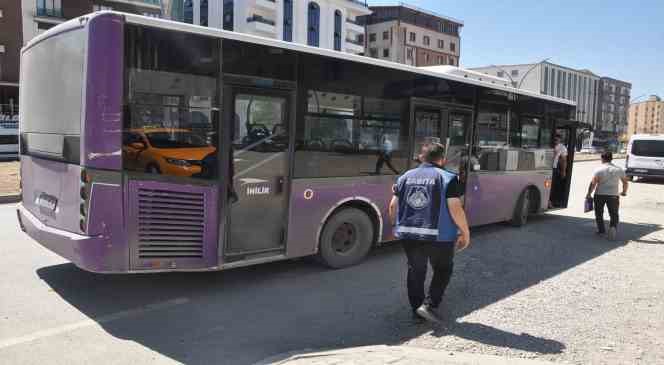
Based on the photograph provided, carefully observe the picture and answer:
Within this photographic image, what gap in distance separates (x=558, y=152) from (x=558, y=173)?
63 cm

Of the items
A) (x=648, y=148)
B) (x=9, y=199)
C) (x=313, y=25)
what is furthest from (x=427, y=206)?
(x=313, y=25)

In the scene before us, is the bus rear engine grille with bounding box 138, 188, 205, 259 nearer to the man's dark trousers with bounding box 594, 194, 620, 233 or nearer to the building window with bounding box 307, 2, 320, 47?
the man's dark trousers with bounding box 594, 194, 620, 233

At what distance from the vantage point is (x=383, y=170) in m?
7.53

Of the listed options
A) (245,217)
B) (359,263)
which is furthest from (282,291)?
(359,263)

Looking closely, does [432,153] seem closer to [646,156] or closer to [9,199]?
[9,199]

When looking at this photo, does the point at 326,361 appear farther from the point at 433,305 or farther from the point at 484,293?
the point at 484,293

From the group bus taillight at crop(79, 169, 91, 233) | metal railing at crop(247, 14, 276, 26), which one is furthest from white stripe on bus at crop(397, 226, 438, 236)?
metal railing at crop(247, 14, 276, 26)

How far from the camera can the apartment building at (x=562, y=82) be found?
7300 centimetres

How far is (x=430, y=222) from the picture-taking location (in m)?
4.77

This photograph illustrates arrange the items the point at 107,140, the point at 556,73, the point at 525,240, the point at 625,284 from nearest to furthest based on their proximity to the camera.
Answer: the point at 107,140 < the point at 625,284 < the point at 525,240 < the point at 556,73

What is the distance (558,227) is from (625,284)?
180 inches

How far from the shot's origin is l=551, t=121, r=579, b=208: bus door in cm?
1203

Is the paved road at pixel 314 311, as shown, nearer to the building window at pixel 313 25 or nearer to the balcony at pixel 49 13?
the balcony at pixel 49 13

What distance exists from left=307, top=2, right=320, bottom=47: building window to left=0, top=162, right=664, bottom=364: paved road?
190 feet
